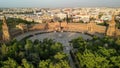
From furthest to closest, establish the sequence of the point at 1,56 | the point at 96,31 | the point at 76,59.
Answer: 1. the point at 96,31
2. the point at 76,59
3. the point at 1,56

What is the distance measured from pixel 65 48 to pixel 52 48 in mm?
4798

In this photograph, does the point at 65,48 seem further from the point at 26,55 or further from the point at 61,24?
→ the point at 61,24

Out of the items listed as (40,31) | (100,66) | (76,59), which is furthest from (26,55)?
(40,31)

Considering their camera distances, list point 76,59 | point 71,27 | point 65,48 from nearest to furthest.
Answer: point 76,59 → point 65,48 → point 71,27

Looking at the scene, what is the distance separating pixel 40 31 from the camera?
3653cm

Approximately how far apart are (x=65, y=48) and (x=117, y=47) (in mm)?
7038

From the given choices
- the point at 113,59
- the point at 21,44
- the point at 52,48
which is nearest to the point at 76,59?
the point at 52,48

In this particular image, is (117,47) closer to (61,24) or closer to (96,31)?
(96,31)

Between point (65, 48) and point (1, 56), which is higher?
point (1, 56)

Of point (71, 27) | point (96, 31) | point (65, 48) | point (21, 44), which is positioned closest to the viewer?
point (21, 44)

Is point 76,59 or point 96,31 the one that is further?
point 96,31

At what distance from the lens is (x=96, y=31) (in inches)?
1352

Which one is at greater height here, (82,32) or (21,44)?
(21,44)

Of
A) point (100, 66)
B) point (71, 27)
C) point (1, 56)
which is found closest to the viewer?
point (100, 66)
